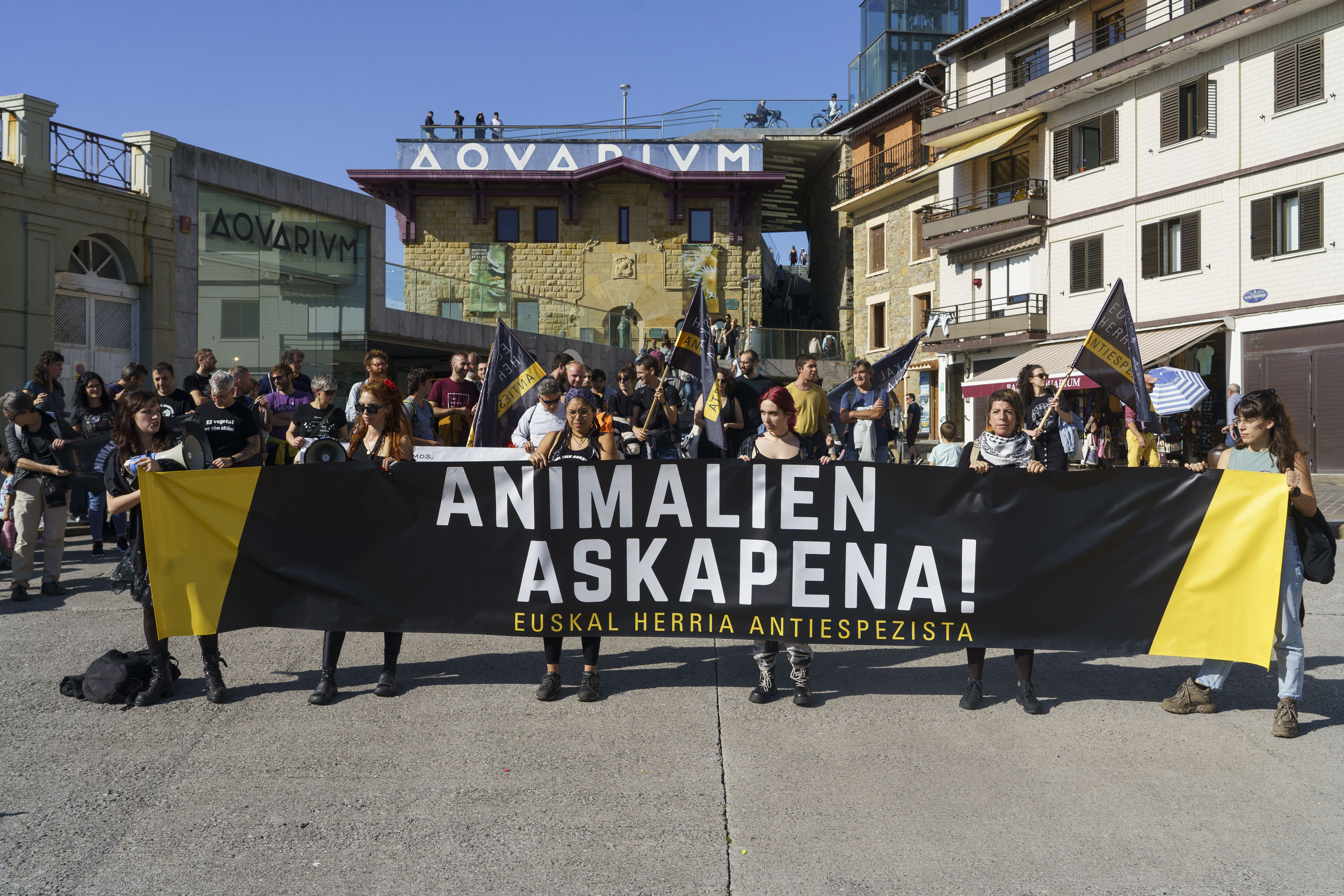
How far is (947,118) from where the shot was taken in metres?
33.8

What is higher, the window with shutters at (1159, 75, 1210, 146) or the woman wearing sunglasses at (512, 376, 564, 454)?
the window with shutters at (1159, 75, 1210, 146)

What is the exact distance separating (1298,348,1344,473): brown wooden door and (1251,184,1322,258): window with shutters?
8.61 feet

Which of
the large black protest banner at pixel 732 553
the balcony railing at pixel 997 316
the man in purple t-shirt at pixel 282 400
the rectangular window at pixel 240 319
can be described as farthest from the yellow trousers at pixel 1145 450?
the balcony railing at pixel 997 316

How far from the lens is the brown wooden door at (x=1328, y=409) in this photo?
2138cm

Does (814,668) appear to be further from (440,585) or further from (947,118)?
(947,118)

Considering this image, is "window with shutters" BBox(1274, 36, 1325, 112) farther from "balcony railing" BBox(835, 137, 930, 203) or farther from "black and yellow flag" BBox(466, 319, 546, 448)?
"black and yellow flag" BBox(466, 319, 546, 448)

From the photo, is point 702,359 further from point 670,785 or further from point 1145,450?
point 1145,450

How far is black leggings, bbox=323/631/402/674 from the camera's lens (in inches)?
212

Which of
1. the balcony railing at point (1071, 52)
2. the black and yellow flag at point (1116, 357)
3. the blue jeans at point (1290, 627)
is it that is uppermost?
the balcony railing at point (1071, 52)

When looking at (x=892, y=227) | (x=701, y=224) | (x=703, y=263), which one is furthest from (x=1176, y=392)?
(x=701, y=224)

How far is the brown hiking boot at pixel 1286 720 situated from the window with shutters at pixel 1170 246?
23.6 m

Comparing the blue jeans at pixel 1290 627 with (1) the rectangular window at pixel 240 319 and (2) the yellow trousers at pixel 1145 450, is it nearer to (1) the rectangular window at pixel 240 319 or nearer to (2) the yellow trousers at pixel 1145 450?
(2) the yellow trousers at pixel 1145 450

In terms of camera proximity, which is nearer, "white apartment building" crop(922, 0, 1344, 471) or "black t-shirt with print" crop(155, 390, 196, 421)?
"black t-shirt with print" crop(155, 390, 196, 421)

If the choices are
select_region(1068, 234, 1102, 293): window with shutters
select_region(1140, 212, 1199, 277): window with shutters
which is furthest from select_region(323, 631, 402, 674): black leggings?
select_region(1068, 234, 1102, 293): window with shutters
